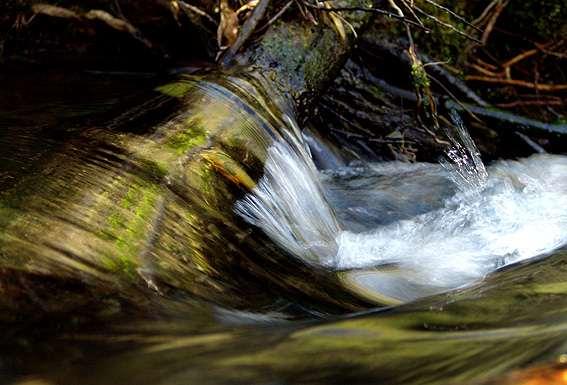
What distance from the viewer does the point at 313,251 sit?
102 inches

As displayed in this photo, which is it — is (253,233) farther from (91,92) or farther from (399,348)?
(91,92)

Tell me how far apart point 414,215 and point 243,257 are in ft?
5.15

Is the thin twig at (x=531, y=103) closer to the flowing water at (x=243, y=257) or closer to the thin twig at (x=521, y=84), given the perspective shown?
the thin twig at (x=521, y=84)

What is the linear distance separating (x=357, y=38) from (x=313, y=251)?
1667 millimetres

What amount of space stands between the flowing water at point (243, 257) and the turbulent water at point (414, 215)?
0.04 feet

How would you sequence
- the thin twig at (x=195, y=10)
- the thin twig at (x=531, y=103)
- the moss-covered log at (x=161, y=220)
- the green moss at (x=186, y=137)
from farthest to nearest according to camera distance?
the thin twig at (x=531, y=103) → the thin twig at (x=195, y=10) → the green moss at (x=186, y=137) → the moss-covered log at (x=161, y=220)

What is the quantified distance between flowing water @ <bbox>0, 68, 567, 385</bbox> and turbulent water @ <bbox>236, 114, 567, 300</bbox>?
1 cm

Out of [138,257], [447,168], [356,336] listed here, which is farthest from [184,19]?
[356,336]

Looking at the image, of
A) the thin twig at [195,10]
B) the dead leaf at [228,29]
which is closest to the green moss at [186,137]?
the dead leaf at [228,29]

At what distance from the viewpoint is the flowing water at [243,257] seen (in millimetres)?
1290

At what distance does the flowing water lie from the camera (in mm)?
1290

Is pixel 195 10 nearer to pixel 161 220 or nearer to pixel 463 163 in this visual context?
pixel 463 163

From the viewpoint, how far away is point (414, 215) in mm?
3477

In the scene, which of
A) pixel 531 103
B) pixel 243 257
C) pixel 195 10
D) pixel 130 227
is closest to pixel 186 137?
pixel 243 257
